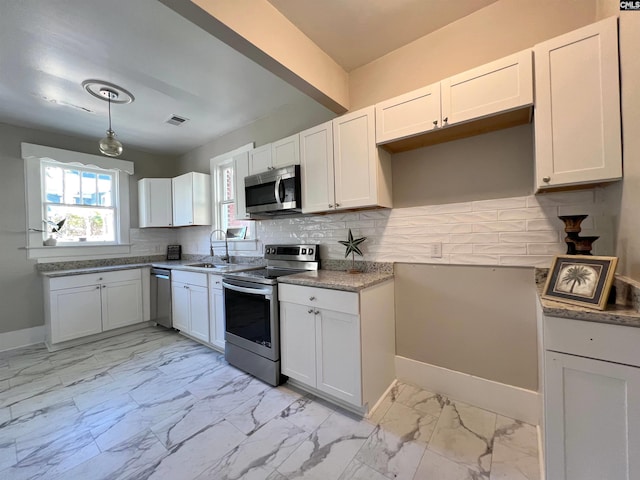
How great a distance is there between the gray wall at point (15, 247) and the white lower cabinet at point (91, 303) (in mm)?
306

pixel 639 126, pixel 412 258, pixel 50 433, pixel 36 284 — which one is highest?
pixel 639 126

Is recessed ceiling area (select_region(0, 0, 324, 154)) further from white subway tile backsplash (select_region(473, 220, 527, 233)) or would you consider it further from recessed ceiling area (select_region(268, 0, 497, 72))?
white subway tile backsplash (select_region(473, 220, 527, 233))

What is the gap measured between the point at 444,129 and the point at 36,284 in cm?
489

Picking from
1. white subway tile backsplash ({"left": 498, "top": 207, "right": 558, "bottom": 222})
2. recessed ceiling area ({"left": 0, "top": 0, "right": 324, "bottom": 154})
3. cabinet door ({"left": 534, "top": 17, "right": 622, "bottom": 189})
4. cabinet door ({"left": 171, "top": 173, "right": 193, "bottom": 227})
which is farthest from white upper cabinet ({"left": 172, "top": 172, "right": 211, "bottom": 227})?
cabinet door ({"left": 534, "top": 17, "right": 622, "bottom": 189})

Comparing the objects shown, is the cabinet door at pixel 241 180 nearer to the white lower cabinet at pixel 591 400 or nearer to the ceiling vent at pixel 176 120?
the ceiling vent at pixel 176 120

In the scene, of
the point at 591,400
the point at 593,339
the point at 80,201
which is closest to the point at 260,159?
the point at 593,339

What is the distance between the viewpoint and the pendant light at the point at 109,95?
7.81ft

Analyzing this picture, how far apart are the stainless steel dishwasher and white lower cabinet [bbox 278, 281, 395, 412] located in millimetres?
2137

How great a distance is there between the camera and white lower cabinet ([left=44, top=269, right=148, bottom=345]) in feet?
9.79

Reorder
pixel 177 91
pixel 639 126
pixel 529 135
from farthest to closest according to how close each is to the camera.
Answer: pixel 177 91
pixel 529 135
pixel 639 126

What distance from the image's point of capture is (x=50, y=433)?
1667 millimetres

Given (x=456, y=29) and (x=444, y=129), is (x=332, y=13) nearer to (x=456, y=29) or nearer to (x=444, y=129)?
(x=456, y=29)

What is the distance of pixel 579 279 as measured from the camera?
3.74 ft

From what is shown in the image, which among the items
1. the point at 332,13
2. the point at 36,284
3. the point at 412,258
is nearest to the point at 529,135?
the point at 412,258
